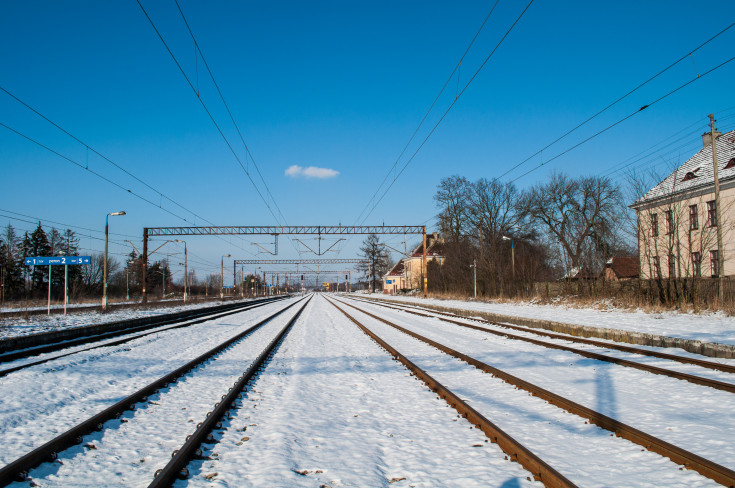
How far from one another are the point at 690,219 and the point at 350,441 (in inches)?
1154

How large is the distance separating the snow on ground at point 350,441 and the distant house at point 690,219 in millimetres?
20529

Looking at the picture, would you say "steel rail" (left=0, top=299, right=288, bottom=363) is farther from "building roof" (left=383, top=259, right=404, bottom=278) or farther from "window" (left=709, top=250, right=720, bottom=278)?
"building roof" (left=383, top=259, right=404, bottom=278)

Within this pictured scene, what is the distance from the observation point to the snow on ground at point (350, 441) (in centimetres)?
400

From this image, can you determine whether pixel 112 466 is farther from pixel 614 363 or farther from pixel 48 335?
pixel 48 335

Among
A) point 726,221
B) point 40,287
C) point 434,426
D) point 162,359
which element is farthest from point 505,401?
point 40,287

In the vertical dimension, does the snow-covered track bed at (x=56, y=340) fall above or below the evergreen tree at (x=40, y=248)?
below

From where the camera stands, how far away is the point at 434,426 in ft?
17.9

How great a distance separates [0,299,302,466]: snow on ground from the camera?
546 centimetres

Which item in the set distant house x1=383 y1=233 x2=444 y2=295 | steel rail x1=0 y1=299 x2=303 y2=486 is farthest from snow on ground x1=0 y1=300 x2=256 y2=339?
distant house x1=383 y1=233 x2=444 y2=295

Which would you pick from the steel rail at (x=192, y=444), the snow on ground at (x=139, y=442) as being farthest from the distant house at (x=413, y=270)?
the steel rail at (x=192, y=444)

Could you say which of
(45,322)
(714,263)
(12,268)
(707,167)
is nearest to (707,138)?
(707,167)

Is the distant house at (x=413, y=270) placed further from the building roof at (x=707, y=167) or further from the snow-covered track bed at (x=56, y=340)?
the snow-covered track bed at (x=56, y=340)

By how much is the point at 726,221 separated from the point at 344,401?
35.0 m

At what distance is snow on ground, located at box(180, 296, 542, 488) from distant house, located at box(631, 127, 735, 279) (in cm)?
2053
